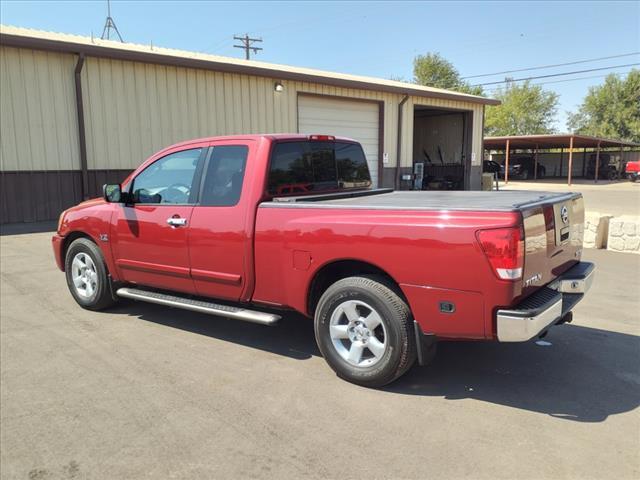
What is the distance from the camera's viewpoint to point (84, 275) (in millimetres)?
6086

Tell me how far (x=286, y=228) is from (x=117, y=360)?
6.21ft

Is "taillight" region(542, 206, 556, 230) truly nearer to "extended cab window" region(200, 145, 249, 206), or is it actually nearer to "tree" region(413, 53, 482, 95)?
"extended cab window" region(200, 145, 249, 206)

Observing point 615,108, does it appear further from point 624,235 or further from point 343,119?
point 624,235

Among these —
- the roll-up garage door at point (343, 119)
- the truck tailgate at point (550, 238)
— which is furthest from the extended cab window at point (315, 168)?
the roll-up garage door at point (343, 119)

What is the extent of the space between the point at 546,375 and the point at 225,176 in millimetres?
3214

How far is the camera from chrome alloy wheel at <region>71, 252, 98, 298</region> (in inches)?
234

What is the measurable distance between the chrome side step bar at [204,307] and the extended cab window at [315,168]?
1.08 meters

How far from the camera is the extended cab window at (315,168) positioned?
15.6ft

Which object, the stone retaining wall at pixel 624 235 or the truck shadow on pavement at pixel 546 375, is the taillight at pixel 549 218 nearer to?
the truck shadow on pavement at pixel 546 375

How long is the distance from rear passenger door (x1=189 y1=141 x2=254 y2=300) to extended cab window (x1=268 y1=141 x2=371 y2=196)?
30cm

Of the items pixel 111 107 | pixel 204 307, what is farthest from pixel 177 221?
pixel 111 107

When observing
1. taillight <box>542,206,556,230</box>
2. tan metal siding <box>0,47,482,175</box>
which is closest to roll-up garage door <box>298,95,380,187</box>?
tan metal siding <box>0,47,482,175</box>

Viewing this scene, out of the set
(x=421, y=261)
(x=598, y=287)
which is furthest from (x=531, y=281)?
(x=598, y=287)

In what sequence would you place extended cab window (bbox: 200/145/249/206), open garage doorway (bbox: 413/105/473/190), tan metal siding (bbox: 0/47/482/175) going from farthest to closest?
open garage doorway (bbox: 413/105/473/190), tan metal siding (bbox: 0/47/482/175), extended cab window (bbox: 200/145/249/206)
